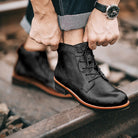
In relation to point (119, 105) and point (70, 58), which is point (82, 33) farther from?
point (119, 105)

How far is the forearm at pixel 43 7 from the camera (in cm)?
145

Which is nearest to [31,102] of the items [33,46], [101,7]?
[33,46]

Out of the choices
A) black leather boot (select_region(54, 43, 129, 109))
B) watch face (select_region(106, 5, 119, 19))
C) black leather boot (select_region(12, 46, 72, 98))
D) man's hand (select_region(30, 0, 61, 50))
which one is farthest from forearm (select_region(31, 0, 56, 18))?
black leather boot (select_region(12, 46, 72, 98))

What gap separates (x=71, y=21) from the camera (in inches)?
58.6

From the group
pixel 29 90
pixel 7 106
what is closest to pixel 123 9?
pixel 29 90

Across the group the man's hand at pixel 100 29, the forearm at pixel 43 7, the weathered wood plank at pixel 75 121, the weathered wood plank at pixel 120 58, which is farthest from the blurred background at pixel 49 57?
the forearm at pixel 43 7

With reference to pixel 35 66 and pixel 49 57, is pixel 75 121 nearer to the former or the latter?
pixel 35 66

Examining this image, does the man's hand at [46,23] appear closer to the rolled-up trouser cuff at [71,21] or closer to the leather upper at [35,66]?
the rolled-up trouser cuff at [71,21]

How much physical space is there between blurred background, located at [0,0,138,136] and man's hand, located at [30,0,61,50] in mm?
612

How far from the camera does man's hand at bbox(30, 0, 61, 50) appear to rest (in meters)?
1.47

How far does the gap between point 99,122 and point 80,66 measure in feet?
1.21

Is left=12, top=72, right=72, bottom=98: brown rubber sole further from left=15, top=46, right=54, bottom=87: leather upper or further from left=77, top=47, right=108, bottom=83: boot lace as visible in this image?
left=77, top=47, right=108, bottom=83: boot lace

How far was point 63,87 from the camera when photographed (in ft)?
5.28

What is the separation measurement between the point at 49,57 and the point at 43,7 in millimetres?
1168
